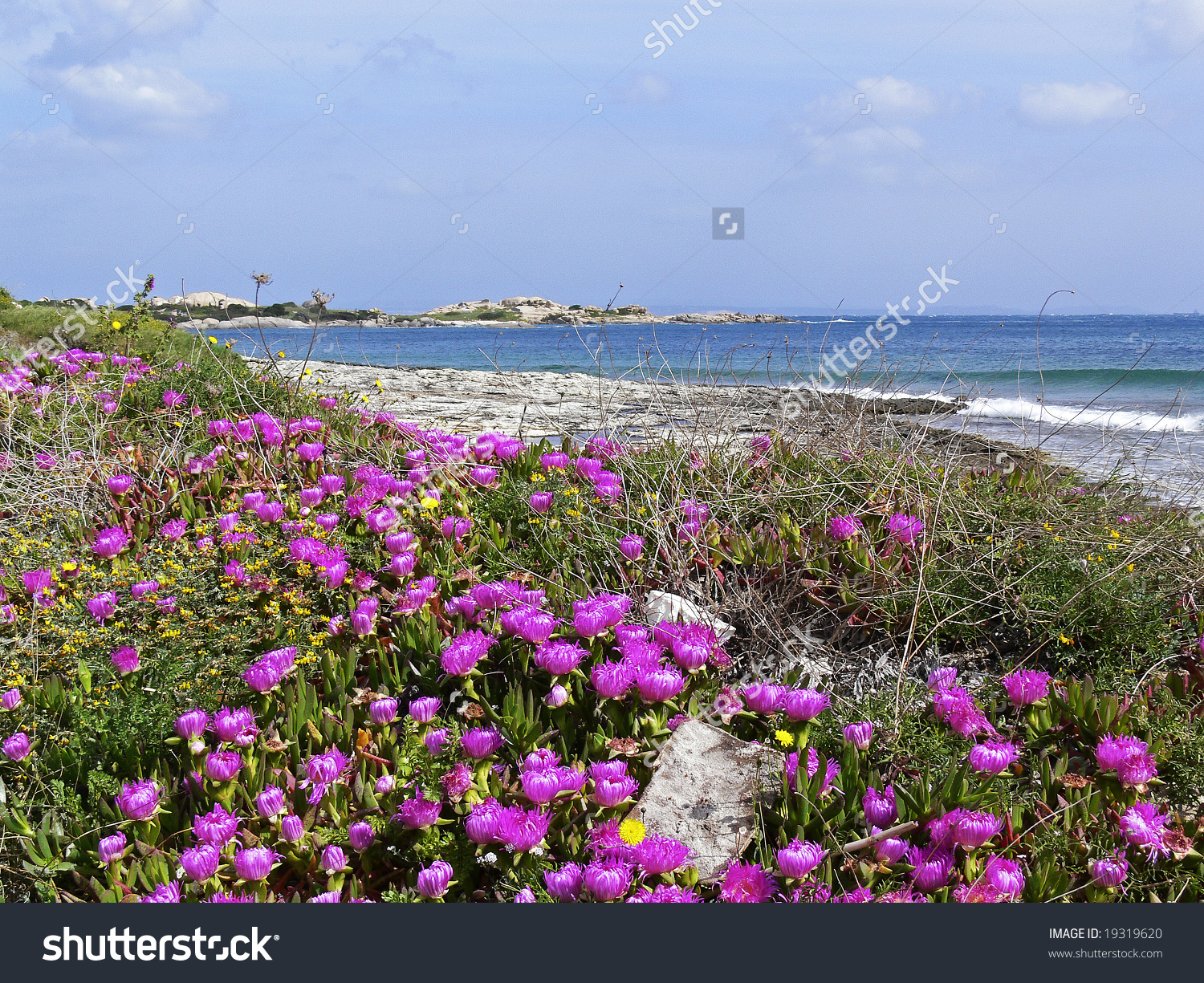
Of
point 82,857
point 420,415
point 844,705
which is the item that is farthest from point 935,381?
point 82,857

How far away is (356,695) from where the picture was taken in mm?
2850

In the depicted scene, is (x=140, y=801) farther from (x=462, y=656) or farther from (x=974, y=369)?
(x=974, y=369)

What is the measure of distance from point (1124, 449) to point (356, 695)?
4210 mm

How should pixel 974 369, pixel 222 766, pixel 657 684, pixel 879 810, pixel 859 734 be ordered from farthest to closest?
pixel 974 369 < pixel 657 684 < pixel 859 734 < pixel 222 766 < pixel 879 810

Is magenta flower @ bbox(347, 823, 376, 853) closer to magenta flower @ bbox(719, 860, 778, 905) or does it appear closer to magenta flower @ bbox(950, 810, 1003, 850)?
magenta flower @ bbox(719, 860, 778, 905)

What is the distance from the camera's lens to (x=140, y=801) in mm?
2285

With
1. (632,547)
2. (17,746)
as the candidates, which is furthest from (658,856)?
(17,746)

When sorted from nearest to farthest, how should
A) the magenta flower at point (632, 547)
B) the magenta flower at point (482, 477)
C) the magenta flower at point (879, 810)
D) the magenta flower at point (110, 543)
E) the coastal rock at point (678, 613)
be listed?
the magenta flower at point (879, 810) → the coastal rock at point (678, 613) → the magenta flower at point (632, 547) → the magenta flower at point (110, 543) → the magenta flower at point (482, 477)

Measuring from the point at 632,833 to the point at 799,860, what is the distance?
0.41 meters

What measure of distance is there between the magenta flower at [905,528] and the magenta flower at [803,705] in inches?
53.5

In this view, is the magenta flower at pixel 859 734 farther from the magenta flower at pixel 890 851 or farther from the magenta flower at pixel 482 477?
the magenta flower at pixel 482 477

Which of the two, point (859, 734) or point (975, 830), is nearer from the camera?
point (975, 830)
